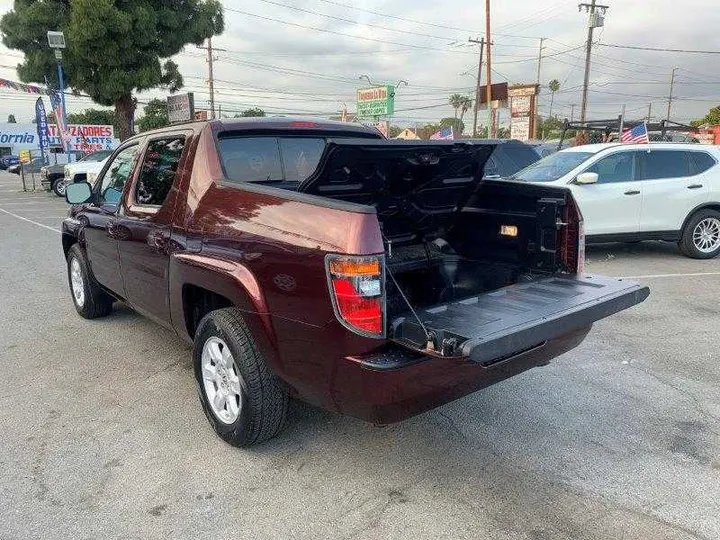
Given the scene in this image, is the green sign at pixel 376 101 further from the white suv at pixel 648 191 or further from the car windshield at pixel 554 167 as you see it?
the white suv at pixel 648 191

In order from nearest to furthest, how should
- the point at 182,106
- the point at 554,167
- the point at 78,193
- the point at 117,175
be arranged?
the point at 117,175
the point at 78,193
the point at 554,167
the point at 182,106

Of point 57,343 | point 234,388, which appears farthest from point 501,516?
point 57,343

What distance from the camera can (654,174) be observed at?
352 inches

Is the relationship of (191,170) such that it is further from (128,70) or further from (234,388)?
(128,70)

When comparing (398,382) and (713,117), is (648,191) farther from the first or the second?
(713,117)

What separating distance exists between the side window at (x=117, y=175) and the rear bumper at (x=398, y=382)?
2.86 meters

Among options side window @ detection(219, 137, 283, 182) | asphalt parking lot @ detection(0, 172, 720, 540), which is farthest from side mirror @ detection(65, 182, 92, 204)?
side window @ detection(219, 137, 283, 182)

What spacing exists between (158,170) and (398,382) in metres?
2.51

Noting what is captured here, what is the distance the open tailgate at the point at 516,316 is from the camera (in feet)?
8.20

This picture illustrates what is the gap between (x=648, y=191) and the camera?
8.80 m

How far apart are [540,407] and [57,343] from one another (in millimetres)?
4127

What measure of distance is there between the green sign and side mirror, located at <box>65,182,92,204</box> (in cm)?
2706

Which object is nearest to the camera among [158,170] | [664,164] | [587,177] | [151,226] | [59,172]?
[151,226]

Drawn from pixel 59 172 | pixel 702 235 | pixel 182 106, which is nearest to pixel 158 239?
pixel 702 235
